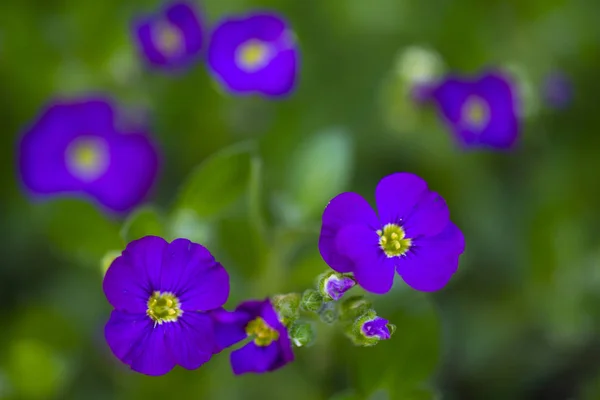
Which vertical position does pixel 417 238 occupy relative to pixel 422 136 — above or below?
below

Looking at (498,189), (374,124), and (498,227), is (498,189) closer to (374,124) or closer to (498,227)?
(498,227)

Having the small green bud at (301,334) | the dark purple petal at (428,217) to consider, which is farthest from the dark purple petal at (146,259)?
the dark purple petal at (428,217)

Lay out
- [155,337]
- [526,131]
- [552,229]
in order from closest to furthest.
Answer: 1. [155,337]
2. [552,229]
3. [526,131]

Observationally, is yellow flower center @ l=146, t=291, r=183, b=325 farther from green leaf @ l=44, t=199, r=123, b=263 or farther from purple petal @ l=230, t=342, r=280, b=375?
green leaf @ l=44, t=199, r=123, b=263

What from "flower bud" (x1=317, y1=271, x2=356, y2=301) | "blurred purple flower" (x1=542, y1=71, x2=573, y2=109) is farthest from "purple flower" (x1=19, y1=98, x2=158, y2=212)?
"blurred purple flower" (x1=542, y1=71, x2=573, y2=109)

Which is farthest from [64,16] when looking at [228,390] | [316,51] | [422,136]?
[228,390]

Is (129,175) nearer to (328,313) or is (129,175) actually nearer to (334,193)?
(334,193)
